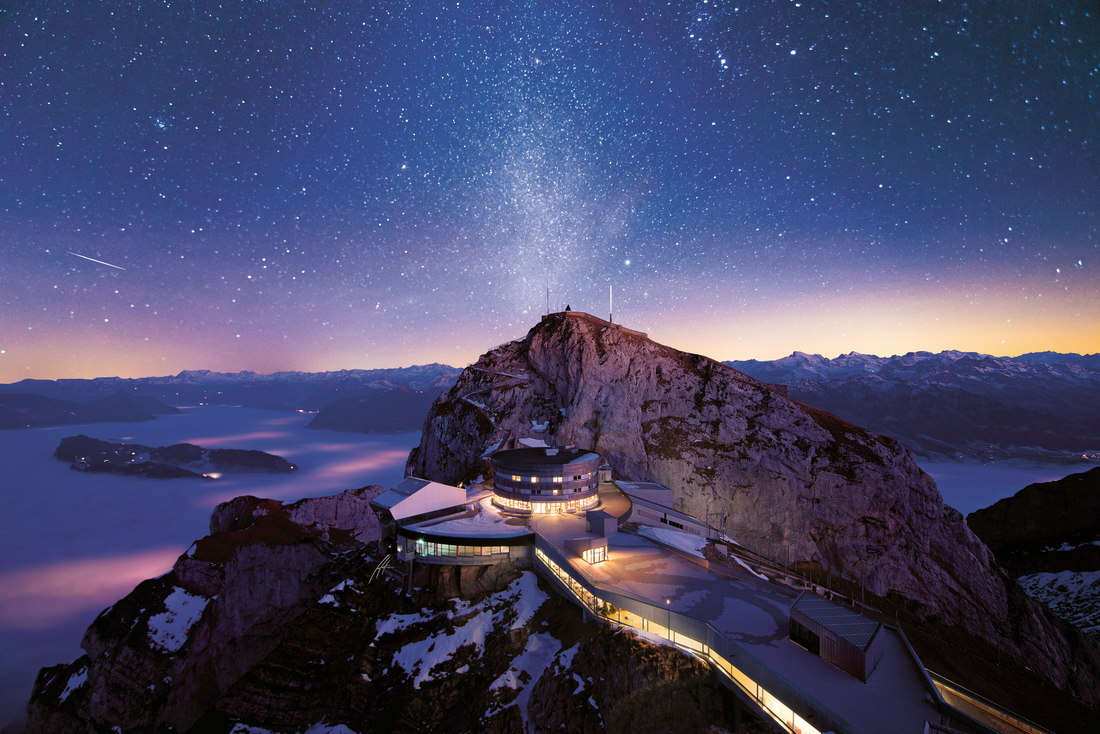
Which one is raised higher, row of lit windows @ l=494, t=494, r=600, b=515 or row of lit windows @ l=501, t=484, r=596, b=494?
row of lit windows @ l=501, t=484, r=596, b=494

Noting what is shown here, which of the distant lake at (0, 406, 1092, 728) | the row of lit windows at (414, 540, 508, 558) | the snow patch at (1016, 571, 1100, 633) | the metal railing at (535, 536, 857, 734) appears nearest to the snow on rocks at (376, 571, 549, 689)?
the row of lit windows at (414, 540, 508, 558)

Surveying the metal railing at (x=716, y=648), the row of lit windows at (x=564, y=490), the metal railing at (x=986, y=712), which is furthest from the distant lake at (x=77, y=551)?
the metal railing at (x=986, y=712)

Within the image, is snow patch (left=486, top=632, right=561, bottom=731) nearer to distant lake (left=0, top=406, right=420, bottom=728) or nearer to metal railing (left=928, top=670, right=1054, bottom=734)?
metal railing (left=928, top=670, right=1054, bottom=734)

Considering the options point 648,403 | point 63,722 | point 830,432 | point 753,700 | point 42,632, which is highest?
point 648,403

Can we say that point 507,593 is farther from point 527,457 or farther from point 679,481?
point 679,481

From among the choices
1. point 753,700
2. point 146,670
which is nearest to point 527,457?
point 753,700

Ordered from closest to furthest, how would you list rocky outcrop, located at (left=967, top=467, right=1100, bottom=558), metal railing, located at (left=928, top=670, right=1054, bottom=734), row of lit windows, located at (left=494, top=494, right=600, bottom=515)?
metal railing, located at (left=928, top=670, right=1054, bottom=734), row of lit windows, located at (left=494, top=494, right=600, bottom=515), rocky outcrop, located at (left=967, top=467, right=1100, bottom=558)

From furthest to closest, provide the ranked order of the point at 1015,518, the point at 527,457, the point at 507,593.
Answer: the point at 1015,518
the point at 527,457
the point at 507,593

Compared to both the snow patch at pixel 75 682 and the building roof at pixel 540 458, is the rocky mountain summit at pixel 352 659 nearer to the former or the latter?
the snow patch at pixel 75 682
